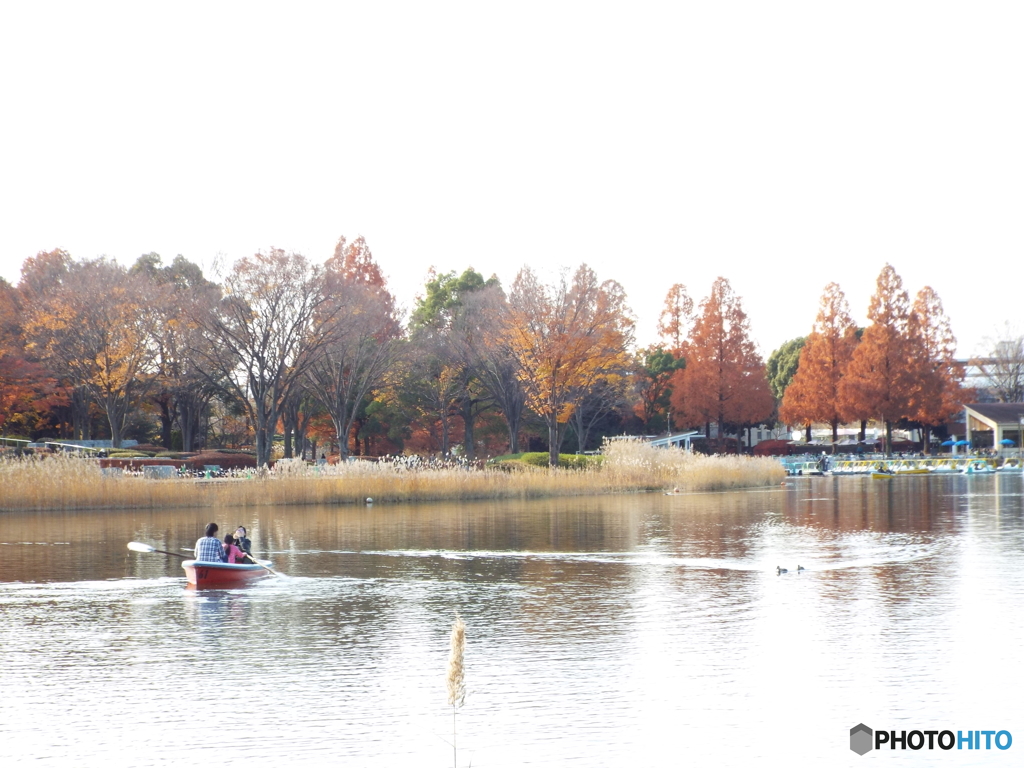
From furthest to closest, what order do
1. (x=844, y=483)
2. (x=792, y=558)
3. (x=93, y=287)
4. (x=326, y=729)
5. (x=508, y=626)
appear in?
(x=844, y=483) < (x=93, y=287) < (x=792, y=558) < (x=508, y=626) < (x=326, y=729)

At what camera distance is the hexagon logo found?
423 inches

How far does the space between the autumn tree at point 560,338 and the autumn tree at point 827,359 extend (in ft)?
109

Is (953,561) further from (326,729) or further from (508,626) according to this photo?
(326,729)

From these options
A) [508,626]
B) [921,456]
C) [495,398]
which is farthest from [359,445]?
[508,626]

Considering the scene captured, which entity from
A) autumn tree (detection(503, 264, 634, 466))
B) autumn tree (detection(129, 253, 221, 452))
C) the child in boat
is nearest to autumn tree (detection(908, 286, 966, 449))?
autumn tree (detection(503, 264, 634, 466))

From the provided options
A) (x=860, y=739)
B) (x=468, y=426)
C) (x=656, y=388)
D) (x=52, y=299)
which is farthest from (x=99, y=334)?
(x=860, y=739)

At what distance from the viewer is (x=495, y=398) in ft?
223

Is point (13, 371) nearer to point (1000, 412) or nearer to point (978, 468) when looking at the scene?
point (978, 468)

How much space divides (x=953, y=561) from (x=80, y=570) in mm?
18379

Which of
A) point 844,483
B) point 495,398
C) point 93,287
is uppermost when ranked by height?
point 93,287

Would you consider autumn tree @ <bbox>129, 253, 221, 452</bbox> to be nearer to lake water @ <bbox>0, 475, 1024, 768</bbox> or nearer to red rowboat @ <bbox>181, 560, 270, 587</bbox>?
lake water @ <bbox>0, 475, 1024, 768</bbox>

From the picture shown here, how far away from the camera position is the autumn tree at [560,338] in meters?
59.6

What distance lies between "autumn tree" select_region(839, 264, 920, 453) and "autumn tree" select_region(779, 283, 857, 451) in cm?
189

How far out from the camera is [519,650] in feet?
50.4
